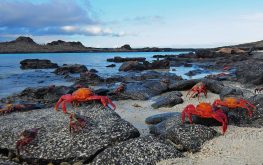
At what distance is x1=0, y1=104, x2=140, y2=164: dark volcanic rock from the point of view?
313 inches

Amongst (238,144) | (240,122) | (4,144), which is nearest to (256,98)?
(240,122)

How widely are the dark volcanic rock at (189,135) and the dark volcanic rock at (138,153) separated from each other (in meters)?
0.50

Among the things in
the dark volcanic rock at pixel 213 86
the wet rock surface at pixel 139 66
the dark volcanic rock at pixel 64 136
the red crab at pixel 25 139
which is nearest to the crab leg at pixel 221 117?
the dark volcanic rock at pixel 64 136

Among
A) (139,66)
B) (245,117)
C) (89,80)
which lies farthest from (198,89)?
(139,66)

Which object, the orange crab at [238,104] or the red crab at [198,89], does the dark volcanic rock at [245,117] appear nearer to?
the orange crab at [238,104]

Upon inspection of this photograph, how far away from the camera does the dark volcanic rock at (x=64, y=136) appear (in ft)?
26.1

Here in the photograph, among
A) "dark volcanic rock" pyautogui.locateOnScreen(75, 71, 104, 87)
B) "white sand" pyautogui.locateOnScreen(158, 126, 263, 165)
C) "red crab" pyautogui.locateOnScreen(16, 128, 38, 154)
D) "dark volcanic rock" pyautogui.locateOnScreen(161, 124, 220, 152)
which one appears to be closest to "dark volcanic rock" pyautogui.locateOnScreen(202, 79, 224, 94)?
"white sand" pyautogui.locateOnScreen(158, 126, 263, 165)

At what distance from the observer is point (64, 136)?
838 cm

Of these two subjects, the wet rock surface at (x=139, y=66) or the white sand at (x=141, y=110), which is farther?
the wet rock surface at (x=139, y=66)

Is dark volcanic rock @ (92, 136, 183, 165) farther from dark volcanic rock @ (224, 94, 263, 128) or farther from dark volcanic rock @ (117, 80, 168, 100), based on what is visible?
dark volcanic rock @ (117, 80, 168, 100)

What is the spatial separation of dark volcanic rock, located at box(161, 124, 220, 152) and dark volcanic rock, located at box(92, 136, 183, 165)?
1.63ft

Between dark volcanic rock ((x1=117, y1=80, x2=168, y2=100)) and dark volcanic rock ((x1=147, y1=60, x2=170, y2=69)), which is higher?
dark volcanic rock ((x1=117, y1=80, x2=168, y2=100))

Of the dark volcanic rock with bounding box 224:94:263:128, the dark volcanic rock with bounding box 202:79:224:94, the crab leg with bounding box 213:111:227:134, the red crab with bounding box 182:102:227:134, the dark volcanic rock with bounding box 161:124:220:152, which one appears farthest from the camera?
the dark volcanic rock with bounding box 202:79:224:94

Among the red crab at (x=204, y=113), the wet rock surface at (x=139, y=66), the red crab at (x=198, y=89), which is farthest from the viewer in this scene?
the wet rock surface at (x=139, y=66)
